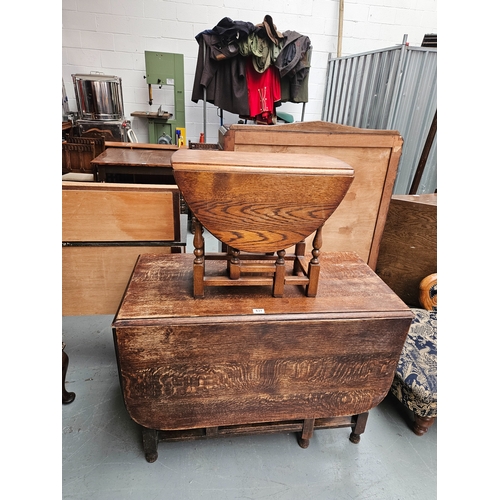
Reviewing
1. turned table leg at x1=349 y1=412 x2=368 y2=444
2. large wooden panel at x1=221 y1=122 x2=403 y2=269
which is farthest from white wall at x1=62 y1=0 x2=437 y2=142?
turned table leg at x1=349 y1=412 x2=368 y2=444

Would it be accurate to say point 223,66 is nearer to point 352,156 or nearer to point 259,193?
point 352,156

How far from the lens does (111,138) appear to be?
3.50 m

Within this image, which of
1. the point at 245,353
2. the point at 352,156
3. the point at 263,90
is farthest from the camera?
the point at 263,90

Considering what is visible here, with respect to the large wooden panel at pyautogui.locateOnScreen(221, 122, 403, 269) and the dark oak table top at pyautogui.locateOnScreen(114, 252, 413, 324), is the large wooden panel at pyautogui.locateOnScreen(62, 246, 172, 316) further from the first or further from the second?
the large wooden panel at pyautogui.locateOnScreen(221, 122, 403, 269)

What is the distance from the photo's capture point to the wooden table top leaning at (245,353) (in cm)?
102

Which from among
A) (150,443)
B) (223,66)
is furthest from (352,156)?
(223,66)

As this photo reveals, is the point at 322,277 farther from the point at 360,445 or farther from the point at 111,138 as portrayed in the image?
the point at 111,138

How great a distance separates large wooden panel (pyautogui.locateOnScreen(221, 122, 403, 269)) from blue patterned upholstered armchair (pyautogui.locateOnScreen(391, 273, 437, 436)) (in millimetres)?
617

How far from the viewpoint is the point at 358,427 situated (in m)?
1.35

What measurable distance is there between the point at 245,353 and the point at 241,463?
55cm

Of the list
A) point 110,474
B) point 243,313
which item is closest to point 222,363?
point 243,313

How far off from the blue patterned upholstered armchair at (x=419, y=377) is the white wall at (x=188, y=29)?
3380 mm

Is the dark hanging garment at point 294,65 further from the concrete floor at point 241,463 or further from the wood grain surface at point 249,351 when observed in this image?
the concrete floor at point 241,463

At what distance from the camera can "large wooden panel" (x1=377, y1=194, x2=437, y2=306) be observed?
1.96 m
